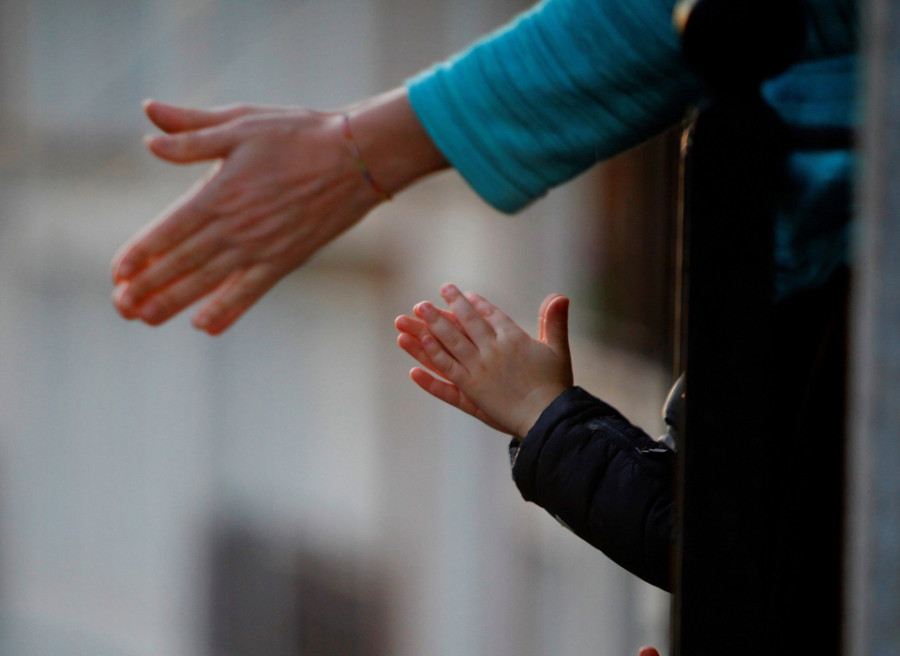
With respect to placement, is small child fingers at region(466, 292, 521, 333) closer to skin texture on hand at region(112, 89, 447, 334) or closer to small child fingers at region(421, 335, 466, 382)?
small child fingers at region(421, 335, 466, 382)

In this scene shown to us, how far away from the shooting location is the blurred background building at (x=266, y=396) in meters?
2.55

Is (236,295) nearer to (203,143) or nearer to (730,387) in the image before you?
(203,143)

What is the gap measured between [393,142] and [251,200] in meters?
0.12

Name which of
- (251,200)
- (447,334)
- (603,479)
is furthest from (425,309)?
(251,200)

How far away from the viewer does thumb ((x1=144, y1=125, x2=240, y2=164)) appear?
0.68m

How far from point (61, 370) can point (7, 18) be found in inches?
50.4

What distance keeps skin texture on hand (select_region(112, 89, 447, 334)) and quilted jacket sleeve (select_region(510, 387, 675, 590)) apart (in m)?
0.25

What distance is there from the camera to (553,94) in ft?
1.75

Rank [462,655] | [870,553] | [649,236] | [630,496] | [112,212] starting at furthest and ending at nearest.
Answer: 1. [112,212]
2. [462,655]
3. [649,236]
4. [630,496]
5. [870,553]

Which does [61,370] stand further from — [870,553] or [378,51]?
[870,553]

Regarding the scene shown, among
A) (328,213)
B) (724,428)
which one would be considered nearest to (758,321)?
(724,428)

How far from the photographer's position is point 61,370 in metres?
3.31

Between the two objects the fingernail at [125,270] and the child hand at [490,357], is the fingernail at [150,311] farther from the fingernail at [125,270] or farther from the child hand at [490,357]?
the child hand at [490,357]

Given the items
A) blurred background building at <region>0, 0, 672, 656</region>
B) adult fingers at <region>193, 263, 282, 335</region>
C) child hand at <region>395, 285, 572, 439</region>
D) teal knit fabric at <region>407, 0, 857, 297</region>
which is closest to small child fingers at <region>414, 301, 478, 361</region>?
child hand at <region>395, 285, 572, 439</region>
